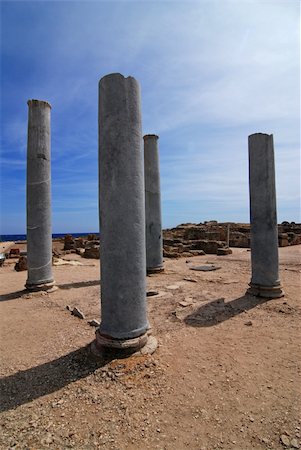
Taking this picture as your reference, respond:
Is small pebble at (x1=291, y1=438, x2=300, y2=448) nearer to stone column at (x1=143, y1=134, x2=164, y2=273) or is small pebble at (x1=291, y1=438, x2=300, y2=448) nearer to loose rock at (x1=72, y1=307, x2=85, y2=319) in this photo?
loose rock at (x1=72, y1=307, x2=85, y2=319)

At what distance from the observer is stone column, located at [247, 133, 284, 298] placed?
7309mm

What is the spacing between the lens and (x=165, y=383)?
365 centimetres

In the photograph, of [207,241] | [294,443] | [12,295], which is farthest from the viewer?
[207,241]

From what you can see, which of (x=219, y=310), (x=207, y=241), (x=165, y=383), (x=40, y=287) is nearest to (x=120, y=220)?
(x=165, y=383)

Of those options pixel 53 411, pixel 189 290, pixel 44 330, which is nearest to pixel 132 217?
pixel 53 411

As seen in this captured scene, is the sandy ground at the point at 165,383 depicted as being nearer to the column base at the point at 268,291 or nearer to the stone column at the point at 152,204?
the column base at the point at 268,291

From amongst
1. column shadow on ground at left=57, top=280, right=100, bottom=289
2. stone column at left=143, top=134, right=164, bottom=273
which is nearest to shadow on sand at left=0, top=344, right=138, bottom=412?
column shadow on ground at left=57, top=280, right=100, bottom=289

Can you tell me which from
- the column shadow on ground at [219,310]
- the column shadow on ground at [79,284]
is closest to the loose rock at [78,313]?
the column shadow on ground at [219,310]

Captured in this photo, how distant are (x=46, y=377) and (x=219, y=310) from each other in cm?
378

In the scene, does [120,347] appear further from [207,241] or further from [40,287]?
[207,241]

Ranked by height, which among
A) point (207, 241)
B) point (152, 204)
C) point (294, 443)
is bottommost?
point (294, 443)

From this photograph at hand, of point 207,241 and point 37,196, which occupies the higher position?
point 37,196

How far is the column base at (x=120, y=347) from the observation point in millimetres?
4195

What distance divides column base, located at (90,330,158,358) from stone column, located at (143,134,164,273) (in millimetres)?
6473
